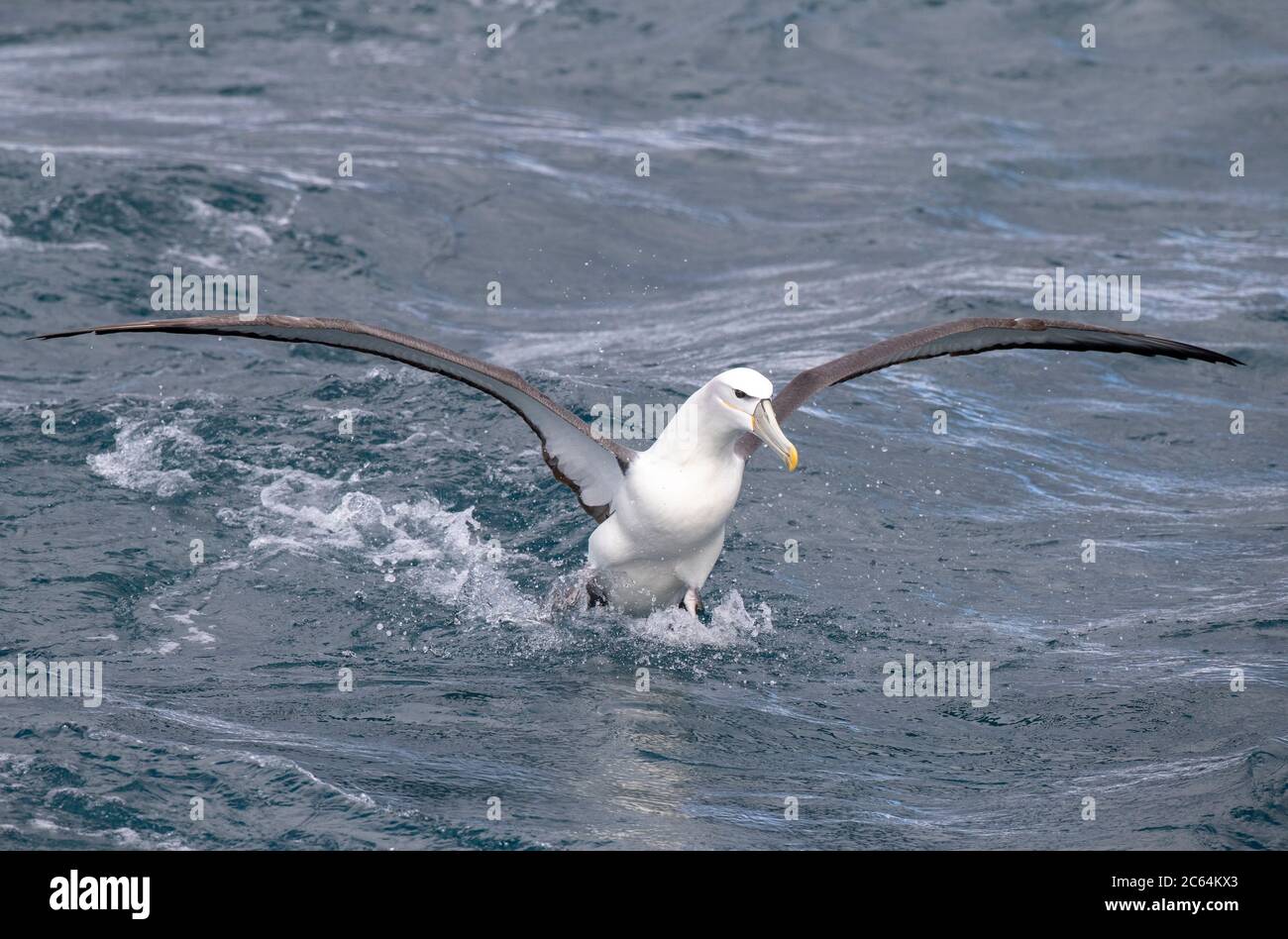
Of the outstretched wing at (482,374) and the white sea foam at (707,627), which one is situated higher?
the outstretched wing at (482,374)

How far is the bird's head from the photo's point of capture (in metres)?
9.36

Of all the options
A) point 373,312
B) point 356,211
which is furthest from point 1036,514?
point 356,211

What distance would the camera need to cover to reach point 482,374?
991 cm

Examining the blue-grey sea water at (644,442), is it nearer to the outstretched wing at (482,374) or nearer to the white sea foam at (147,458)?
the white sea foam at (147,458)

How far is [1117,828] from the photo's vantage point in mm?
8055

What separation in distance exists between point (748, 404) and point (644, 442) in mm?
3916

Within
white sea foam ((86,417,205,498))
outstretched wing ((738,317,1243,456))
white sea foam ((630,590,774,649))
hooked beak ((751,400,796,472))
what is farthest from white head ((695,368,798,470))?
white sea foam ((86,417,205,498))

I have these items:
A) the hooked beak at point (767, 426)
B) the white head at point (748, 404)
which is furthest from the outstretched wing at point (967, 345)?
the hooked beak at point (767, 426)

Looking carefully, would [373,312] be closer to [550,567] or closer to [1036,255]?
[550,567]

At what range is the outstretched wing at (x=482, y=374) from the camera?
30.1 ft

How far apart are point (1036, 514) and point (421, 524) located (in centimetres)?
473

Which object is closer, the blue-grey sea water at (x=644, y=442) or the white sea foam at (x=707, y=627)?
the blue-grey sea water at (x=644, y=442)

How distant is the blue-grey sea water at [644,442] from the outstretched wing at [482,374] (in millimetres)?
922

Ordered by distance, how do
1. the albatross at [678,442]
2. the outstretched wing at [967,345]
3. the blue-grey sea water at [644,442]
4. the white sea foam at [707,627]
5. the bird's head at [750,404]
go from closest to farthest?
the blue-grey sea water at [644,442] < the bird's head at [750,404] < the albatross at [678,442] < the outstretched wing at [967,345] < the white sea foam at [707,627]
